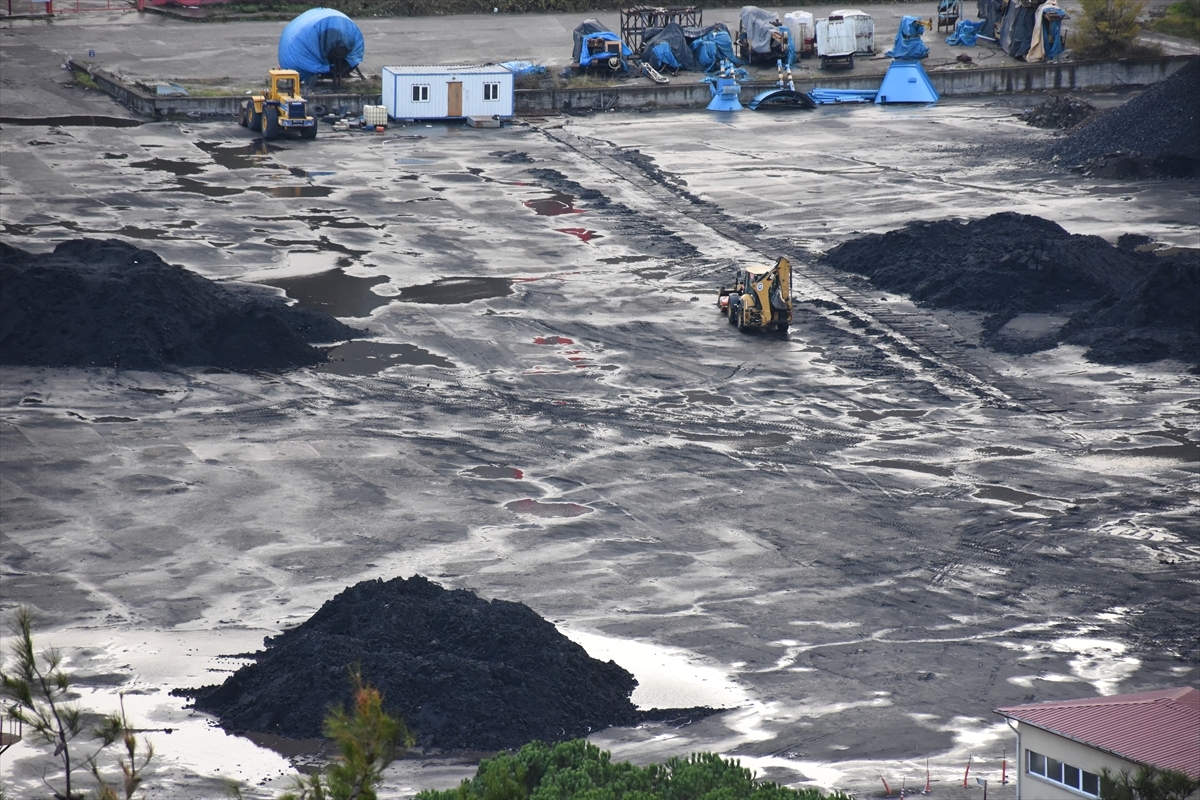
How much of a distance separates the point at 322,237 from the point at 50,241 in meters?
6.42

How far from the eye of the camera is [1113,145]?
44.5 metres

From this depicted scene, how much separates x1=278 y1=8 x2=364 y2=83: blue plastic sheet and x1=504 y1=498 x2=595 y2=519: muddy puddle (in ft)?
117

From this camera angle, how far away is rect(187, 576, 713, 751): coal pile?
1552 centimetres

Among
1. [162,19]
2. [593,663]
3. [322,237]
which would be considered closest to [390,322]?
[322,237]

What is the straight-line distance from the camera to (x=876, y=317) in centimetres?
→ 3052

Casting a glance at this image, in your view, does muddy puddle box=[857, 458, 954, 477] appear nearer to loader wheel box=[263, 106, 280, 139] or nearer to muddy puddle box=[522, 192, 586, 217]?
muddy puddle box=[522, 192, 586, 217]

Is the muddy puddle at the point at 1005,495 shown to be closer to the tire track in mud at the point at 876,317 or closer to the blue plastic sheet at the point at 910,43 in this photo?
the tire track in mud at the point at 876,317

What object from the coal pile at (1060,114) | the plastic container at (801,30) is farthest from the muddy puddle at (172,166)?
the coal pile at (1060,114)

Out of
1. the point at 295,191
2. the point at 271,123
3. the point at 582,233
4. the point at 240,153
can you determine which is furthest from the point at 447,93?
the point at 582,233

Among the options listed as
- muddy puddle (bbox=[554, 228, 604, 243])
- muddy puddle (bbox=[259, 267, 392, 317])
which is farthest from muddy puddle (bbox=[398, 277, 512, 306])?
muddy puddle (bbox=[554, 228, 604, 243])

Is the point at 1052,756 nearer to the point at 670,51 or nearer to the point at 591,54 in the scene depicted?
the point at 591,54

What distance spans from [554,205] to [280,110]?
12.4 m

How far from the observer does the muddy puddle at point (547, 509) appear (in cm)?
2116

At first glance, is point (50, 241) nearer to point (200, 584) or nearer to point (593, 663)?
point (200, 584)
